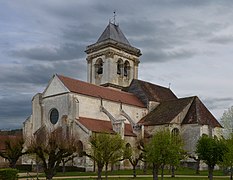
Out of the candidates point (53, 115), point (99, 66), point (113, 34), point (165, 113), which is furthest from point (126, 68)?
point (53, 115)

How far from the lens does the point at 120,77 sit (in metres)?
66.1

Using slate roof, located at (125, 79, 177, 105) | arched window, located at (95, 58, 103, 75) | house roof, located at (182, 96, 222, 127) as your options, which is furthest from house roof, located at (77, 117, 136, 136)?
arched window, located at (95, 58, 103, 75)

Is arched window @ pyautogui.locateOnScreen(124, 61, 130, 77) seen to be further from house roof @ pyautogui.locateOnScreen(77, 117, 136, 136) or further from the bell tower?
house roof @ pyautogui.locateOnScreen(77, 117, 136, 136)

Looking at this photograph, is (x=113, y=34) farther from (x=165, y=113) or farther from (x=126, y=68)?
(x=165, y=113)

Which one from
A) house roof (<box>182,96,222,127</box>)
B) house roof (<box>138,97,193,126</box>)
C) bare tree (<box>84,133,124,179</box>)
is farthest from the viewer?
house roof (<box>138,97,193,126</box>)

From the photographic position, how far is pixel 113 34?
225ft

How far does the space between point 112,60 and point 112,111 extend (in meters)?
12.6

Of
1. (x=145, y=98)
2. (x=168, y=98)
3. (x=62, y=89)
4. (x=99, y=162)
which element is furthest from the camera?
(x=168, y=98)

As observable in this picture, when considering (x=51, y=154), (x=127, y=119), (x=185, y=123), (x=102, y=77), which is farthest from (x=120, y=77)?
(x=51, y=154)

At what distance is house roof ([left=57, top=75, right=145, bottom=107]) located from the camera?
5128 centimetres

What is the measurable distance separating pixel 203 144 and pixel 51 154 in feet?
43.8

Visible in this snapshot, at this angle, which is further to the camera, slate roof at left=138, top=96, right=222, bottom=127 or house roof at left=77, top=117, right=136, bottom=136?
slate roof at left=138, top=96, right=222, bottom=127

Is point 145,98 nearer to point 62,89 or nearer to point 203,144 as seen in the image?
point 62,89

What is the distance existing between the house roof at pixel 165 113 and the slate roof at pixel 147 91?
2.51 m
